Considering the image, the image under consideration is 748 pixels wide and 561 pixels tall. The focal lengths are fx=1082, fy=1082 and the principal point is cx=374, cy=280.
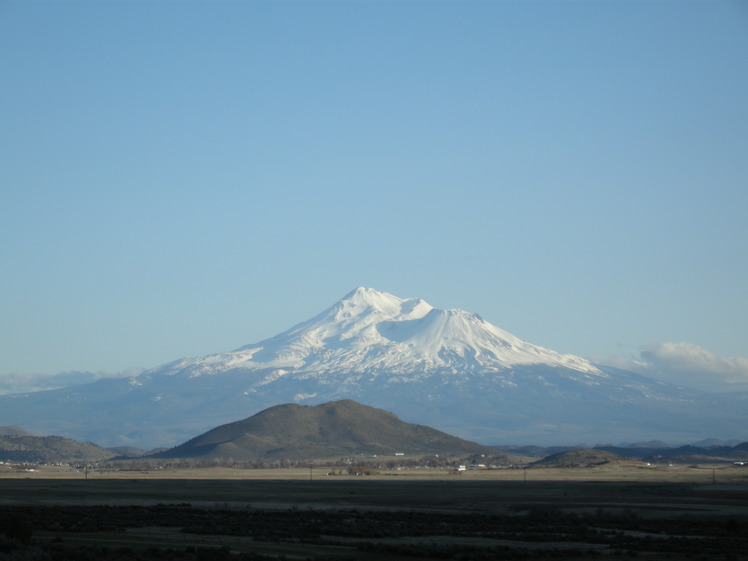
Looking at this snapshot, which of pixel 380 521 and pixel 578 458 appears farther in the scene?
pixel 578 458

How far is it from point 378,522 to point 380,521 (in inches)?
30.2

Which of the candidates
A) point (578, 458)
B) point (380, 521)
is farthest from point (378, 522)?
point (578, 458)

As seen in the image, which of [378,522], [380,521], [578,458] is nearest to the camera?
[378,522]

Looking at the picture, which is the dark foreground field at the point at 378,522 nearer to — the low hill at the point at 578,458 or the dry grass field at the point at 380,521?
the dry grass field at the point at 380,521

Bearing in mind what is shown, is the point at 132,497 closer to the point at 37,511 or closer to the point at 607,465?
the point at 37,511

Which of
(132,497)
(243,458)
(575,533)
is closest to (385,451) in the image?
(243,458)

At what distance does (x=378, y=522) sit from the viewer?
53.2 metres

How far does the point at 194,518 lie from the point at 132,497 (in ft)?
77.5

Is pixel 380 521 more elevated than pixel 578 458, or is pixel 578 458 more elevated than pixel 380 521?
pixel 578 458

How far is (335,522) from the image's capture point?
52.2m

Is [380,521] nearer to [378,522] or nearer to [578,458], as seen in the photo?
[378,522]

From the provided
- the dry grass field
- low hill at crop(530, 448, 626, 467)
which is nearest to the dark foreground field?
the dry grass field

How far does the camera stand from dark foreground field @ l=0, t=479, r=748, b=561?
38188 millimetres

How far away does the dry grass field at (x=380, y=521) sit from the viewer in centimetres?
3828
